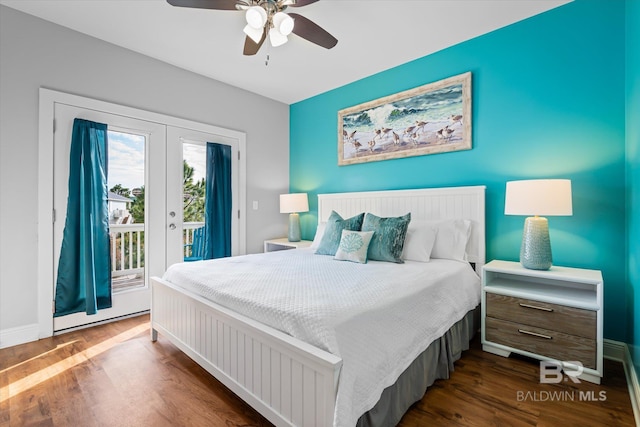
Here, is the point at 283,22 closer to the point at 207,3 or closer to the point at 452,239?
the point at 207,3

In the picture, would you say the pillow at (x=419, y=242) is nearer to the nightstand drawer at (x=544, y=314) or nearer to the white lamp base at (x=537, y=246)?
the nightstand drawer at (x=544, y=314)

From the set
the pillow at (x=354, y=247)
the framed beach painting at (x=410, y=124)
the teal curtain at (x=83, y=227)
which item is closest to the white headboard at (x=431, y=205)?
the framed beach painting at (x=410, y=124)

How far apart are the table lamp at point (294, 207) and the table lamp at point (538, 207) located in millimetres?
2443

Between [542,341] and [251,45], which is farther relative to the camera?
[251,45]

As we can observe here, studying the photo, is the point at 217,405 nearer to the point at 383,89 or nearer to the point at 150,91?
the point at 150,91

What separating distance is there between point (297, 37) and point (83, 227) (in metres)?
2.61

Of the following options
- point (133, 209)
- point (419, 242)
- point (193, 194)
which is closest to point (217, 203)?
point (193, 194)

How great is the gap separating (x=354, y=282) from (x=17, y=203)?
2800 mm

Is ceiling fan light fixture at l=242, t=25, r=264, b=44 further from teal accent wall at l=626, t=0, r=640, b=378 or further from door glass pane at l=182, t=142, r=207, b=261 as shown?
teal accent wall at l=626, t=0, r=640, b=378

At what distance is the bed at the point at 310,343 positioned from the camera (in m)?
1.18

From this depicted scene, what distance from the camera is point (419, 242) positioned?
100 inches

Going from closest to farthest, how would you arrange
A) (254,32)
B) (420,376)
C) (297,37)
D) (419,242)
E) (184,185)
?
(420,376), (254,32), (419,242), (297,37), (184,185)

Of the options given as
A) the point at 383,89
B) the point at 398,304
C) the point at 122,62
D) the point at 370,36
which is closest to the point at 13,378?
the point at 398,304

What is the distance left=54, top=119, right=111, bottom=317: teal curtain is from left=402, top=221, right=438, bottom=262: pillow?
9.22 ft
